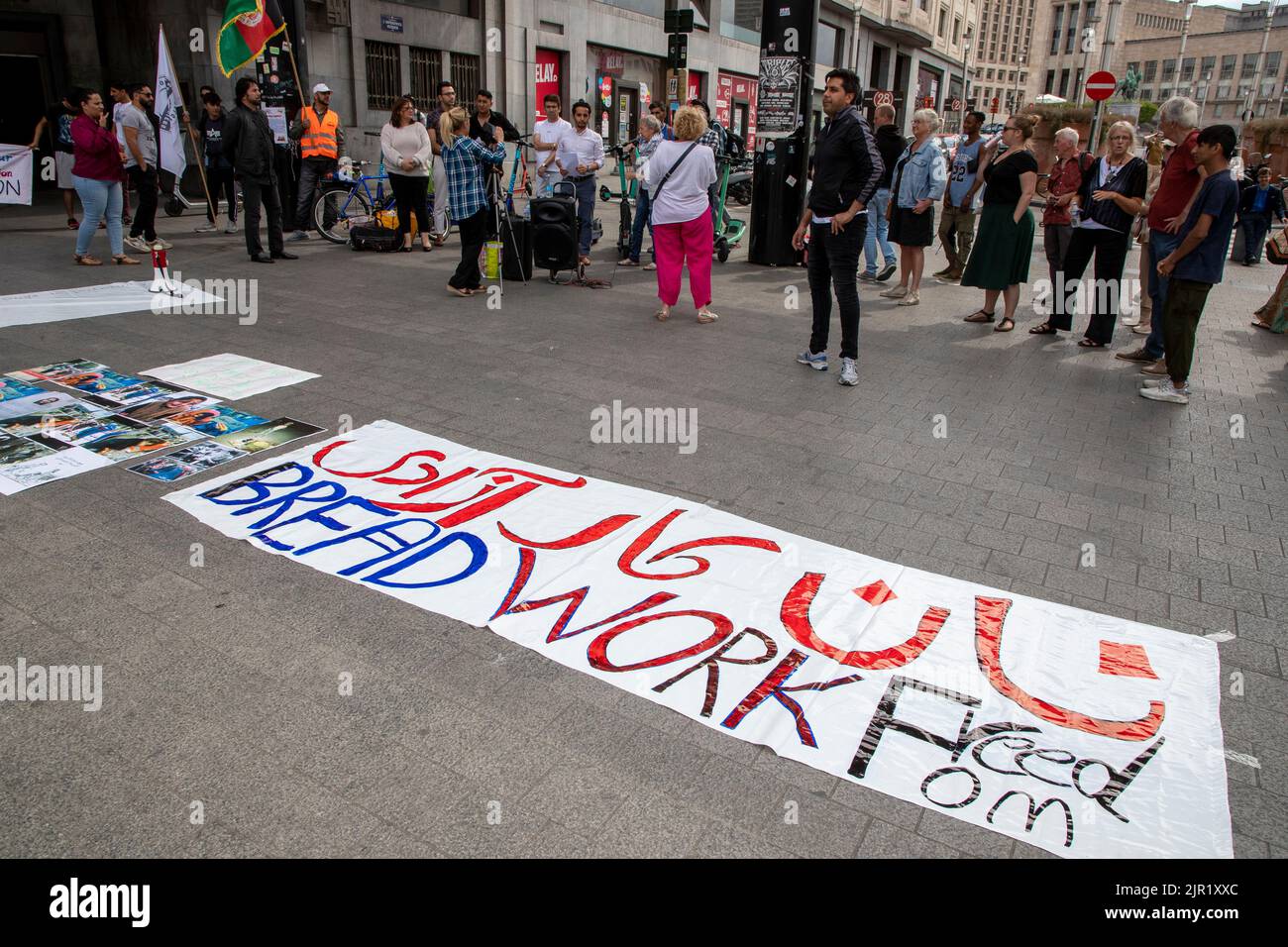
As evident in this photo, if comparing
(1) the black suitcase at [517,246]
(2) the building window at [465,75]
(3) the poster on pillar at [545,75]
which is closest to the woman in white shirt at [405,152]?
(1) the black suitcase at [517,246]

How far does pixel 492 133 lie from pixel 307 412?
614cm

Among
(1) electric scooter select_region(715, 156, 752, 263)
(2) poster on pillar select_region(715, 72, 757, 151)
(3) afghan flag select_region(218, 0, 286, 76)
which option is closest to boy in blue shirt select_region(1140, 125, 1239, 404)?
(1) electric scooter select_region(715, 156, 752, 263)

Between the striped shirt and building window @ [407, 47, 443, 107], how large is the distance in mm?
12865

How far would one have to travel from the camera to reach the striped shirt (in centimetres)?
921

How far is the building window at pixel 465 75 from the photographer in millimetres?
21641

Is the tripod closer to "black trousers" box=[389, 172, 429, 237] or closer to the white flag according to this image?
"black trousers" box=[389, 172, 429, 237]

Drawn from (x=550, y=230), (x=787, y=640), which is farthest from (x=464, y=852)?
(x=550, y=230)

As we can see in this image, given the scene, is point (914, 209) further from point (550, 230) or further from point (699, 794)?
point (699, 794)

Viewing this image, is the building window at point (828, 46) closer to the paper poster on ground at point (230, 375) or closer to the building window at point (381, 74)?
the building window at point (381, 74)

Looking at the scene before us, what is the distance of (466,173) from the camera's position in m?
9.27

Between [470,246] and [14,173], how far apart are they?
6740 millimetres

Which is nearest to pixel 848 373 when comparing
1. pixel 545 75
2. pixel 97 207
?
pixel 97 207

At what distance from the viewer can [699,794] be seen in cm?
253

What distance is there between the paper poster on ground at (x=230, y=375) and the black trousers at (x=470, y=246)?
10.5 feet
